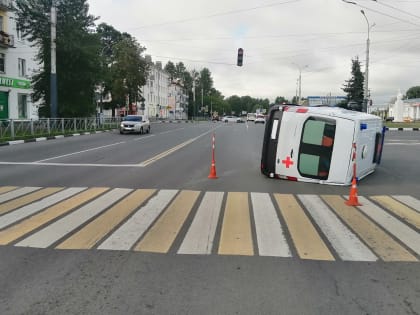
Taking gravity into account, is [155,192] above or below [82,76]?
below

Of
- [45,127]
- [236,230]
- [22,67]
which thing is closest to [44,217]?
[236,230]

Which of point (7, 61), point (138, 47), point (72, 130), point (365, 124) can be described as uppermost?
point (138, 47)

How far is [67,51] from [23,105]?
1024cm

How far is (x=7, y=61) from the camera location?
1458 inches

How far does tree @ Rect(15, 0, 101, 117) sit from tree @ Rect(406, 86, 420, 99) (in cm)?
14116

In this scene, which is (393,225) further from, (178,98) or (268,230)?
(178,98)

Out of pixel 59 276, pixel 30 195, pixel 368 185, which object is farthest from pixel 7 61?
pixel 59 276

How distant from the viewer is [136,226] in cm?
631

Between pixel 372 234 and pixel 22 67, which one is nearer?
pixel 372 234

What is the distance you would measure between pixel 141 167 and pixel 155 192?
14.3 ft

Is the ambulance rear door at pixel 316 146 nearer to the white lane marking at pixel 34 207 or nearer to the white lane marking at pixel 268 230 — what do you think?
the white lane marking at pixel 268 230

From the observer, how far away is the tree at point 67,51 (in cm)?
3259

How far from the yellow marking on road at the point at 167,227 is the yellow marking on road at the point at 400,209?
356cm

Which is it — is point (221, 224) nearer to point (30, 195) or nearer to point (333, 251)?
point (333, 251)
